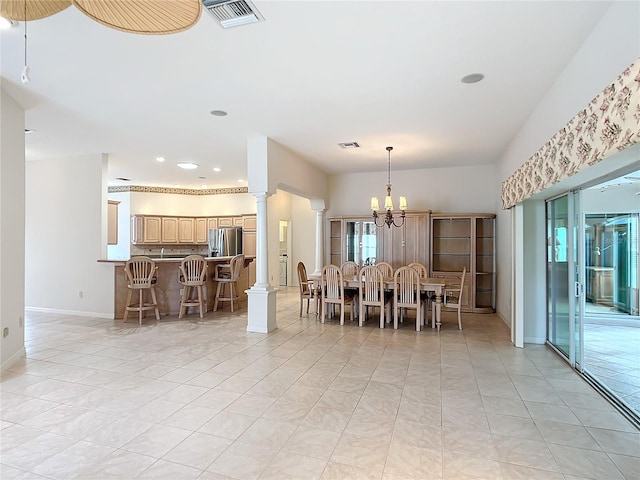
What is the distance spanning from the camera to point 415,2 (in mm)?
2182

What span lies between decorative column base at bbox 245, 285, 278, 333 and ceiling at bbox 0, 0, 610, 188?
2.23 m

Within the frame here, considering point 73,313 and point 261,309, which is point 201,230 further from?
point 261,309

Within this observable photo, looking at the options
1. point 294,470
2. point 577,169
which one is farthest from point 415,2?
point 294,470

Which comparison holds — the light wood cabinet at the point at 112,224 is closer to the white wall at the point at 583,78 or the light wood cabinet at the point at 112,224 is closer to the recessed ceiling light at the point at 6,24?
the recessed ceiling light at the point at 6,24

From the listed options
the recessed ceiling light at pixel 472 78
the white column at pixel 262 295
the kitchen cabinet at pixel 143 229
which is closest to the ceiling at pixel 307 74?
the recessed ceiling light at pixel 472 78

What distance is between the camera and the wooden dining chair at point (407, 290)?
5.17 m

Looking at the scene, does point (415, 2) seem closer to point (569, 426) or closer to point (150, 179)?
point (569, 426)

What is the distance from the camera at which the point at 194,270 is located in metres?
6.16

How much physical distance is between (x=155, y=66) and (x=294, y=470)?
319 cm

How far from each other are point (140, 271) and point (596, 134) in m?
5.95

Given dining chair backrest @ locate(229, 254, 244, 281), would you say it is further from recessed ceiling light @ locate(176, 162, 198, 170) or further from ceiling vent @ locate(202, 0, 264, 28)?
ceiling vent @ locate(202, 0, 264, 28)

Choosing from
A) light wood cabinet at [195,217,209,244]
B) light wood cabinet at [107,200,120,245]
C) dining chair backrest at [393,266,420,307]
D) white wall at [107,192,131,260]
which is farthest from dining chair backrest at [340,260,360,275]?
white wall at [107,192,131,260]

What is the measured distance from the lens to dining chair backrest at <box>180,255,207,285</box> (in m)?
6.10

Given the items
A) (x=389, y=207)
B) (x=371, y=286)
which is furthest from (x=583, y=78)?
(x=371, y=286)
